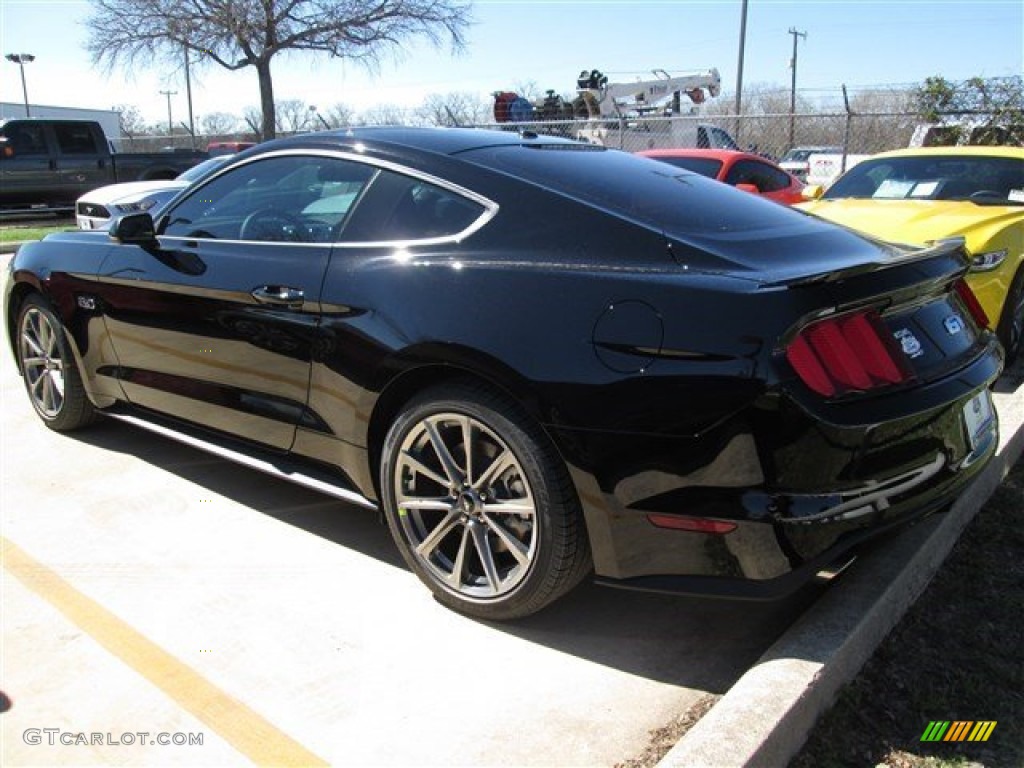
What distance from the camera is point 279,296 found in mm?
3420

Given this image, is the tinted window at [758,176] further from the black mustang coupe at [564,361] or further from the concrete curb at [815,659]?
the concrete curb at [815,659]

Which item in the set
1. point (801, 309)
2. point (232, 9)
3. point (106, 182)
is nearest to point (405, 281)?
point (801, 309)

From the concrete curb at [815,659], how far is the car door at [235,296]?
1.95 metres

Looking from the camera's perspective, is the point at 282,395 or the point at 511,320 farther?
the point at 282,395

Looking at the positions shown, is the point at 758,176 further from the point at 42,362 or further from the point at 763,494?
the point at 763,494

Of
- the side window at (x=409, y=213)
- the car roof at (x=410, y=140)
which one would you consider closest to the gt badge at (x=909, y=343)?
the side window at (x=409, y=213)

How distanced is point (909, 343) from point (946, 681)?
3.33 feet

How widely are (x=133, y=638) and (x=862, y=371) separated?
2.50m

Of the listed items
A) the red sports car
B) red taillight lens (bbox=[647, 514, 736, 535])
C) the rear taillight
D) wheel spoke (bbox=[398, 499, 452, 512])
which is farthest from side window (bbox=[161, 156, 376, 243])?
the red sports car

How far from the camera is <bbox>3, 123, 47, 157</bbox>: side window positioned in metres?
17.9

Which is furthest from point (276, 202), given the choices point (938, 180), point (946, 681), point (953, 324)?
point (938, 180)

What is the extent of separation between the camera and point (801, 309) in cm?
242

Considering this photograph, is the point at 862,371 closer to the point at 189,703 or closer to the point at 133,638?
the point at 189,703

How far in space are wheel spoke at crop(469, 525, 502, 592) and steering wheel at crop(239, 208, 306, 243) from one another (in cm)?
141
